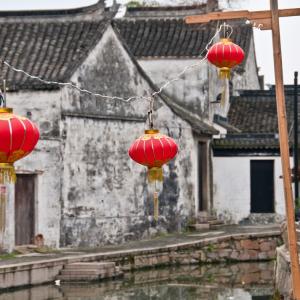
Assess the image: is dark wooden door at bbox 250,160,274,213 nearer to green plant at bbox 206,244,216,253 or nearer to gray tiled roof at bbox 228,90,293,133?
gray tiled roof at bbox 228,90,293,133

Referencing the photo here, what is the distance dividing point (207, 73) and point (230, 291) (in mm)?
12683

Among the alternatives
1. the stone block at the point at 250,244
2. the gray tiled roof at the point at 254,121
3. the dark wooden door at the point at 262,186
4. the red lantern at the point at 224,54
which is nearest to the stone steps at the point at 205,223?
the dark wooden door at the point at 262,186

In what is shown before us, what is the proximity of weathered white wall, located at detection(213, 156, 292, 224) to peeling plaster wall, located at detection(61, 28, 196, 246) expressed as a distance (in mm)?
4555

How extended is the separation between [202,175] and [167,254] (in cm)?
801

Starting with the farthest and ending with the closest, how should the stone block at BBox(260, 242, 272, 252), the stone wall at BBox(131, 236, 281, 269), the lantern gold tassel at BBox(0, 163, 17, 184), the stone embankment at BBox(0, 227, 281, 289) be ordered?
the stone block at BBox(260, 242, 272, 252) < the stone wall at BBox(131, 236, 281, 269) < the stone embankment at BBox(0, 227, 281, 289) < the lantern gold tassel at BBox(0, 163, 17, 184)

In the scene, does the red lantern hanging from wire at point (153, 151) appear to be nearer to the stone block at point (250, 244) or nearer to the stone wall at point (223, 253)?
the stone wall at point (223, 253)

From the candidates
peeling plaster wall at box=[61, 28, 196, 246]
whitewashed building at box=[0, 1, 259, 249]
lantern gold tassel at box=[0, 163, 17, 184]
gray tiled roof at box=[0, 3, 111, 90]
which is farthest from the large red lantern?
peeling plaster wall at box=[61, 28, 196, 246]

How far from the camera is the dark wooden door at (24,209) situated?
75.6 ft

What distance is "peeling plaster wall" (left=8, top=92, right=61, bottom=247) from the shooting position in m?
23.6

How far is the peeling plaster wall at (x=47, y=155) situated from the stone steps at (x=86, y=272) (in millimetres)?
2803

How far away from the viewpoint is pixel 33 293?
19188mm

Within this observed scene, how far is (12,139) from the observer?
41.9 feet

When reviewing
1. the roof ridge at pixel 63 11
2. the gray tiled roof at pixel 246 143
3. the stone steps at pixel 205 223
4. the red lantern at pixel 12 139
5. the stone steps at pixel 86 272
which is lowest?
the stone steps at pixel 86 272

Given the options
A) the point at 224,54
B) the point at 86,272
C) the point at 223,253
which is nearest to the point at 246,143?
the point at 223,253
